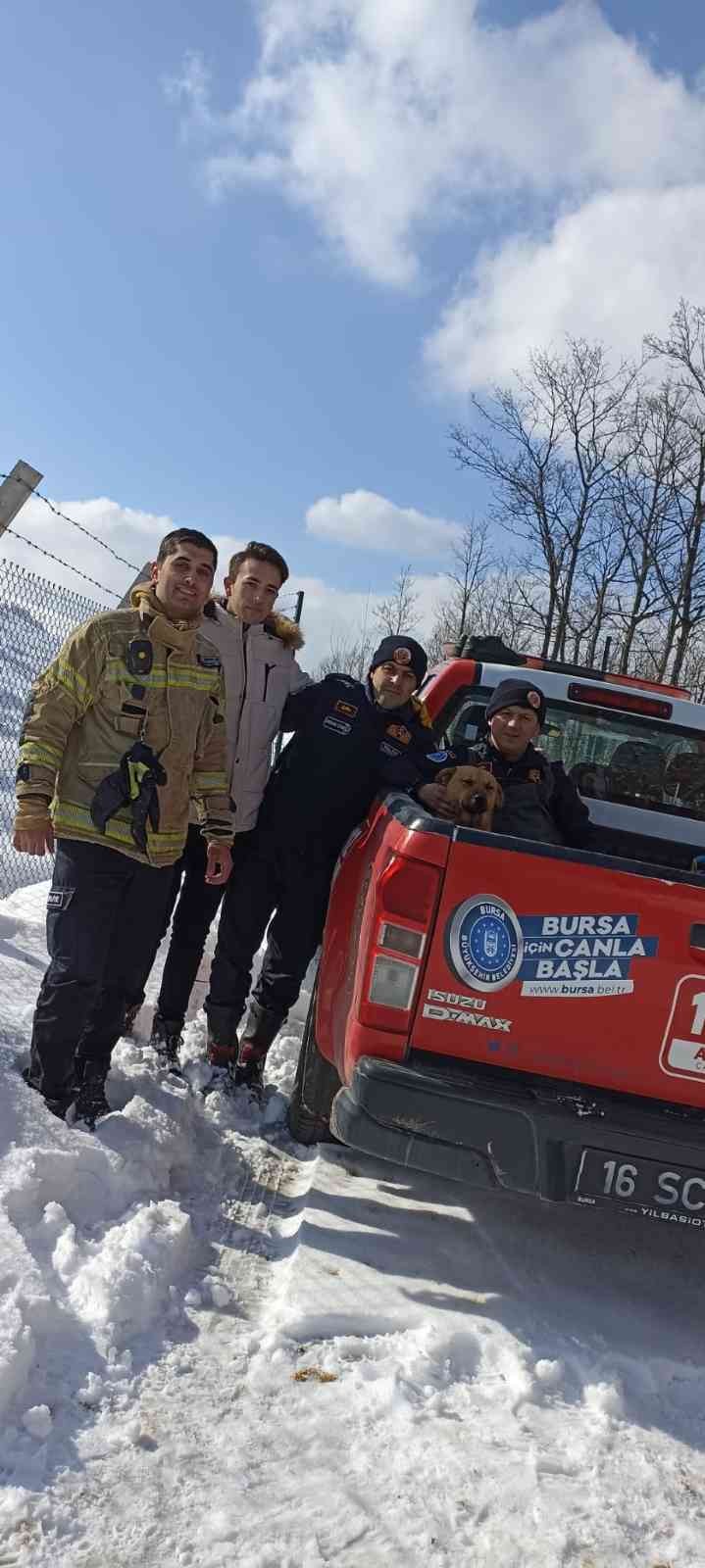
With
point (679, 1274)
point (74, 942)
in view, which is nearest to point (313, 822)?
point (74, 942)

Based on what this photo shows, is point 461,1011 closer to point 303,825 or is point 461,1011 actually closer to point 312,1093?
point 312,1093

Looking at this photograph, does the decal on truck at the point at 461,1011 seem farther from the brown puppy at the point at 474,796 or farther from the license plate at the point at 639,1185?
the brown puppy at the point at 474,796

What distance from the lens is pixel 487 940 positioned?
276 centimetres

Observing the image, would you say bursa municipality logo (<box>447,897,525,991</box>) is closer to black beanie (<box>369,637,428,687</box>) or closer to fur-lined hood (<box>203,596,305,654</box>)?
black beanie (<box>369,637,428,687</box>)

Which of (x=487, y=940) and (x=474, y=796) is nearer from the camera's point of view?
(x=487, y=940)

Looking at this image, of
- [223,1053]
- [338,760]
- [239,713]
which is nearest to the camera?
[338,760]

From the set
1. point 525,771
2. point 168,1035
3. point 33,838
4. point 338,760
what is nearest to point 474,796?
point 525,771

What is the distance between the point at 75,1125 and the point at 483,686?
244 centimetres

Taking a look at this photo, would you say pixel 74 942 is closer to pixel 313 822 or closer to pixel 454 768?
pixel 313 822

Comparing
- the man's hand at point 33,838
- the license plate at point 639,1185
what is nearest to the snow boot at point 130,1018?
the man's hand at point 33,838

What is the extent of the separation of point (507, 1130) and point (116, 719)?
177 cm

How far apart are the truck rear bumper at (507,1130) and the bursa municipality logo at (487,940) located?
0.30 meters

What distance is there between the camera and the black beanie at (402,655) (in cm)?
415

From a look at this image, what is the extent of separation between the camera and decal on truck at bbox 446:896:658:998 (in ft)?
9.01
